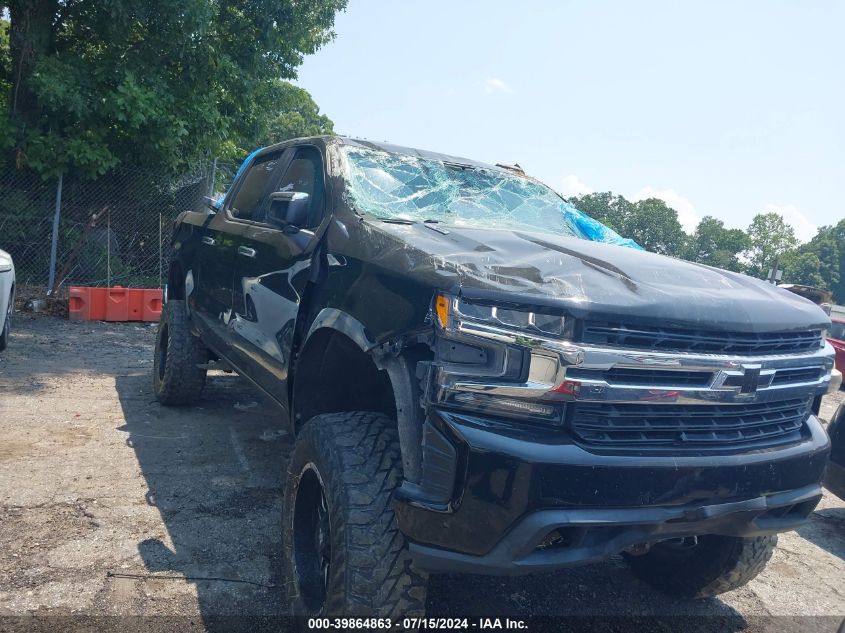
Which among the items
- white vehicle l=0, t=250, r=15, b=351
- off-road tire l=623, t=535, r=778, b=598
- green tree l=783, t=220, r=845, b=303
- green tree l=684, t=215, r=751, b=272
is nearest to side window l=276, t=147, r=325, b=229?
off-road tire l=623, t=535, r=778, b=598

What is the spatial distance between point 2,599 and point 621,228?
58.4 metres

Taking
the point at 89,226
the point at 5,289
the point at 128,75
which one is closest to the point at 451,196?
the point at 5,289

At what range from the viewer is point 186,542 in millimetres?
3240

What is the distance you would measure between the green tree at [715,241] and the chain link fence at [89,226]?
60.6m

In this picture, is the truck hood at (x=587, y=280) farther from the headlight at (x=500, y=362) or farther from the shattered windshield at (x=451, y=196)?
the shattered windshield at (x=451, y=196)

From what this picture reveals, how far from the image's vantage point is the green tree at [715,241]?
2586 inches

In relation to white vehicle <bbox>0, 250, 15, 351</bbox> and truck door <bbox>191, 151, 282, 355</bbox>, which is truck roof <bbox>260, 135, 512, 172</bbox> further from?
white vehicle <bbox>0, 250, 15, 351</bbox>

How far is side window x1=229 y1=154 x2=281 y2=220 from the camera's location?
419 centimetres

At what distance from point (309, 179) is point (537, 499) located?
2.24m

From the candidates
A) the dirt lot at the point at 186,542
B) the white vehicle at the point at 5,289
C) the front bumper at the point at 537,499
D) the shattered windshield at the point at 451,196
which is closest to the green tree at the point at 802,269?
the dirt lot at the point at 186,542

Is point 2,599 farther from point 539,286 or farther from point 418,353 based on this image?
point 539,286

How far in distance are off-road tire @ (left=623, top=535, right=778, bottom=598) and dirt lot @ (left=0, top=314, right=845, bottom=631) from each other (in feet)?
0.31

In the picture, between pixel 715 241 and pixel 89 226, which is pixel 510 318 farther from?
pixel 715 241

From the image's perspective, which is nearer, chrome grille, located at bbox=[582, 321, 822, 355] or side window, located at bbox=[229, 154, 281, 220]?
chrome grille, located at bbox=[582, 321, 822, 355]
